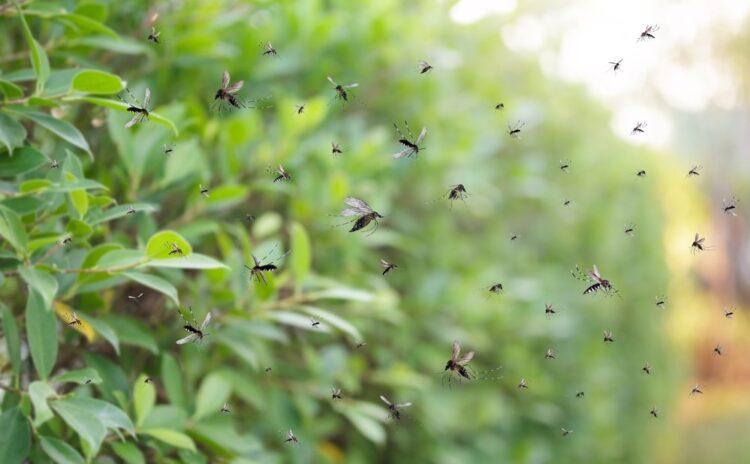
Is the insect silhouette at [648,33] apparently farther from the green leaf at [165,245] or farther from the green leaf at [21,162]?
the green leaf at [21,162]

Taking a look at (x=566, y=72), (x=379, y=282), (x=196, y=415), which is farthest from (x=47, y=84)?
(x=566, y=72)

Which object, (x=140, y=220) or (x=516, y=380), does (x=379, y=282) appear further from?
(x=516, y=380)

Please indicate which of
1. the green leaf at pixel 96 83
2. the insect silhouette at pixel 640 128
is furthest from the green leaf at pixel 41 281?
the insect silhouette at pixel 640 128

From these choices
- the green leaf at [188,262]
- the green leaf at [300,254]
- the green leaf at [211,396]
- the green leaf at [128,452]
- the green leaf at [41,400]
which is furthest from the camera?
the green leaf at [300,254]

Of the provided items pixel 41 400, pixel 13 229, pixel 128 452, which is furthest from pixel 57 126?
pixel 128 452

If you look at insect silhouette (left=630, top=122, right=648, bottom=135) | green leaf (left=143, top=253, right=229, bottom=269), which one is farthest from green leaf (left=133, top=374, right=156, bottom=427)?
insect silhouette (left=630, top=122, right=648, bottom=135)

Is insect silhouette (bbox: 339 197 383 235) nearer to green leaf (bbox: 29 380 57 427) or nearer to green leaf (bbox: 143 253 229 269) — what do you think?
green leaf (bbox: 143 253 229 269)
